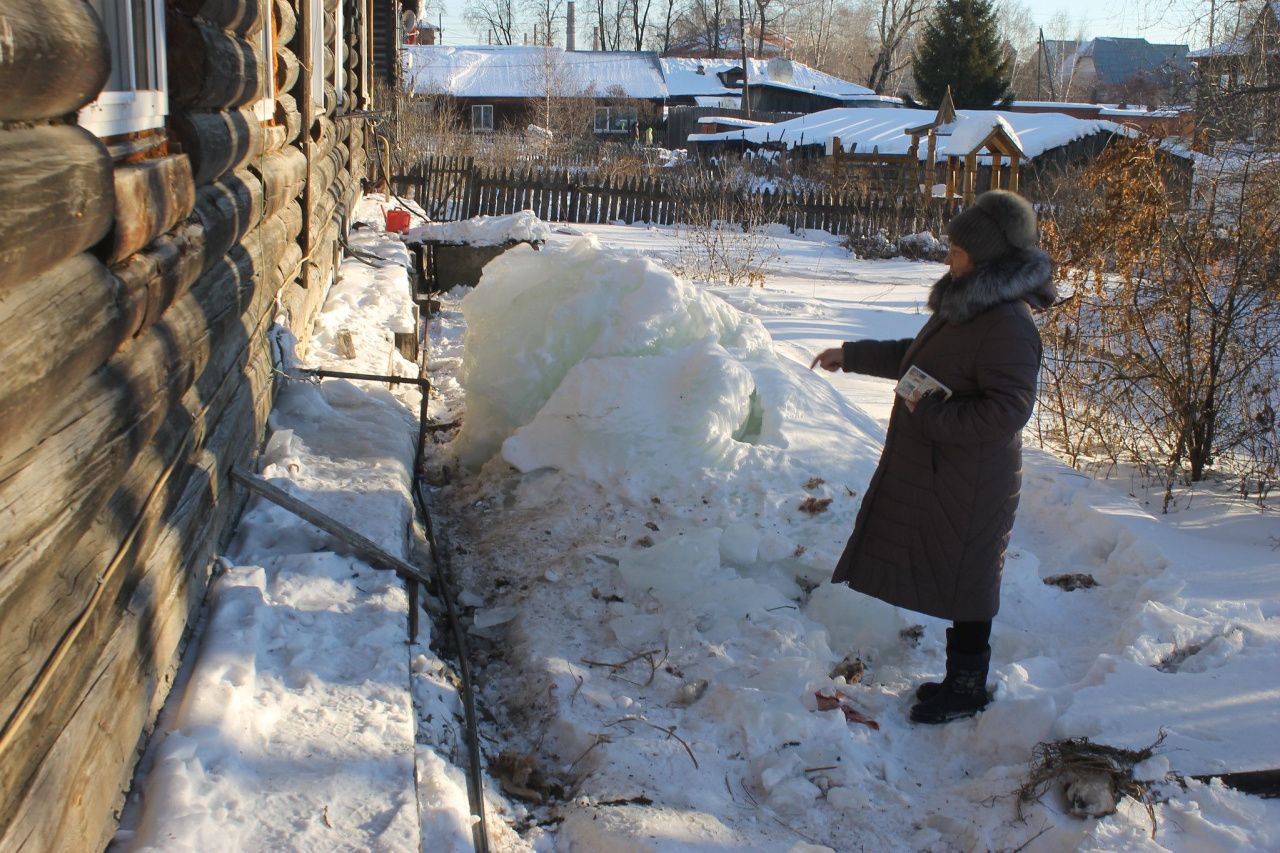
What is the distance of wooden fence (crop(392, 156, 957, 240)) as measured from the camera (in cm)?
2061

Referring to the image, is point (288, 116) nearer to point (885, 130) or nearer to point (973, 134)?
point (973, 134)

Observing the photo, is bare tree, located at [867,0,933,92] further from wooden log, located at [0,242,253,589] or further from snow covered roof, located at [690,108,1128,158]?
wooden log, located at [0,242,253,589]

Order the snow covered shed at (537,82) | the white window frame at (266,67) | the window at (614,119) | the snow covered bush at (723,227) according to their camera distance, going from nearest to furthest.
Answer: the white window frame at (266,67), the snow covered bush at (723,227), the snow covered shed at (537,82), the window at (614,119)

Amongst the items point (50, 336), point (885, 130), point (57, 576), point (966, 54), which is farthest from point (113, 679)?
point (966, 54)

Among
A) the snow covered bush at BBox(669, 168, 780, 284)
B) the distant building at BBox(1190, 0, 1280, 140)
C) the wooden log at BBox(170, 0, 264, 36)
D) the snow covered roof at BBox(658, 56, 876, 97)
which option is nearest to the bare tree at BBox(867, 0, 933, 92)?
the snow covered roof at BBox(658, 56, 876, 97)

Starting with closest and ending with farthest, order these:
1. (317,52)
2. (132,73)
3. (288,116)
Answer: (132,73) → (288,116) → (317,52)

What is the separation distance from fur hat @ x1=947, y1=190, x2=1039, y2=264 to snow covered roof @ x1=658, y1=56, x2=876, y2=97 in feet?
178

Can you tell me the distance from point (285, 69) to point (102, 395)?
14.0ft

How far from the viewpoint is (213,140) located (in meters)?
3.39

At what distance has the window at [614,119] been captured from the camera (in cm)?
5022

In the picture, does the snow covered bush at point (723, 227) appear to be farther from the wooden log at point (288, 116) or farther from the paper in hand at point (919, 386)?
the paper in hand at point (919, 386)

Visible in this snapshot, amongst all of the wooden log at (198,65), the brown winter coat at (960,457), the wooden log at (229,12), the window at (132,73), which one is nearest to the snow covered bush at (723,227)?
the wooden log at (229,12)

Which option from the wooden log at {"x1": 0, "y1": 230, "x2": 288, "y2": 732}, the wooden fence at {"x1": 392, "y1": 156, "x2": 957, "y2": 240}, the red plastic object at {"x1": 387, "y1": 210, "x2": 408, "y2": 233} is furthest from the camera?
the wooden fence at {"x1": 392, "y1": 156, "x2": 957, "y2": 240}

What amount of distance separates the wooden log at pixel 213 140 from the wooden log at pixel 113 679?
0.90 m
